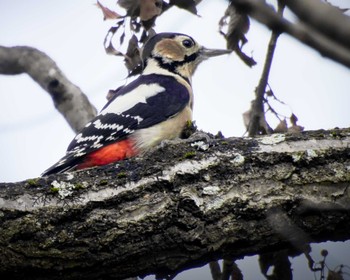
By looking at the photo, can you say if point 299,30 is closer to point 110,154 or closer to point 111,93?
point 110,154

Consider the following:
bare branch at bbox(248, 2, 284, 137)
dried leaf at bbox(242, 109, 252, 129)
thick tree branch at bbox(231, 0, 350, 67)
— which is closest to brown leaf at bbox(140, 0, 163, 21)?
bare branch at bbox(248, 2, 284, 137)

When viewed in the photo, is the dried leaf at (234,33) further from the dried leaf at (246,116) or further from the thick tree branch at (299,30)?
the thick tree branch at (299,30)

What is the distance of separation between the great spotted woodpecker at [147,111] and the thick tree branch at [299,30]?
9.47 ft

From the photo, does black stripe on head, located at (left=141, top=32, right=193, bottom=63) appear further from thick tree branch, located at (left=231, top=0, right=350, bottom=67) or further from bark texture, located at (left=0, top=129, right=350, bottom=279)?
thick tree branch, located at (left=231, top=0, right=350, bottom=67)

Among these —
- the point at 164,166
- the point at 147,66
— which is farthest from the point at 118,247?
the point at 147,66

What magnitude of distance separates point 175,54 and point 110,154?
5.35 ft

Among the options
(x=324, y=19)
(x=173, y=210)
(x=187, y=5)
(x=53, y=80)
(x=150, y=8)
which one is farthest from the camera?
(x=53, y=80)

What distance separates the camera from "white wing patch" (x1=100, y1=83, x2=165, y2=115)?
4.66m

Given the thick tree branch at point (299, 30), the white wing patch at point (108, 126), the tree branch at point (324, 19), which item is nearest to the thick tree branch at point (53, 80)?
the white wing patch at point (108, 126)

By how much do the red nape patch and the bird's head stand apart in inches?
53.6

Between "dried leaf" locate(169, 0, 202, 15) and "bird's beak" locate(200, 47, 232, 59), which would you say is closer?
"dried leaf" locate(169, 0, 202, 15)

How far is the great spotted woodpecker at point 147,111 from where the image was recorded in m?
4.19

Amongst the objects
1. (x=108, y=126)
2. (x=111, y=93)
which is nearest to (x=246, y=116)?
(x=108, y=126)

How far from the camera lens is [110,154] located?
14.0ft
